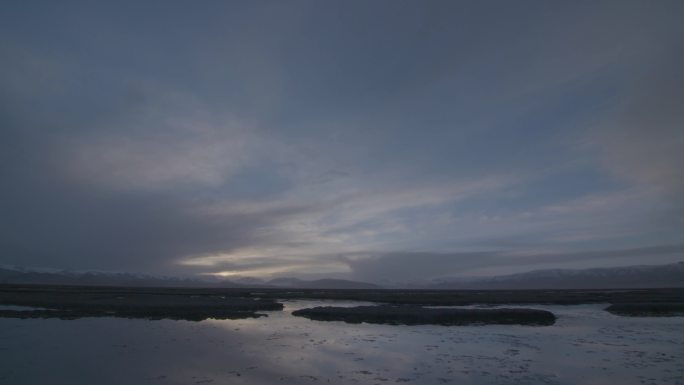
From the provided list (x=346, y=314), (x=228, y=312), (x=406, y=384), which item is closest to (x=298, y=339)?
(x=406, y=384)

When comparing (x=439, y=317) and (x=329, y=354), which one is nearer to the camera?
(x=329, y=354)

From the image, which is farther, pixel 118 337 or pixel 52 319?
pixel 52 319

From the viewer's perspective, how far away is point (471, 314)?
3991 centimetres

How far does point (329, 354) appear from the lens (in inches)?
811

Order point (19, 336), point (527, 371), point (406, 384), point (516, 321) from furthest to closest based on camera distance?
point (516, 321) → point (19, 336) → point (527, 371) → point (406, 384)

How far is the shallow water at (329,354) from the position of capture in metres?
15.8

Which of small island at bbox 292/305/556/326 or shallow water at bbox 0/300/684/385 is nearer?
shallow water at bbox 0/300/684/385

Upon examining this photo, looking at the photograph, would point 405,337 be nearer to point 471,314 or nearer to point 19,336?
point 471,314

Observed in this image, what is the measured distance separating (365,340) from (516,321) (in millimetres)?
18630

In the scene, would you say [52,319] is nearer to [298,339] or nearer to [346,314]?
[298,339]

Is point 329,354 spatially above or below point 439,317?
above

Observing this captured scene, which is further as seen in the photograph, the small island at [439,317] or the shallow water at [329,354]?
the small island at [439,317]

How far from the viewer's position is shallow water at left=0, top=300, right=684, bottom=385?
15828mm

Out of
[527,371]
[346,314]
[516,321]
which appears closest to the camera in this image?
[527,371]
